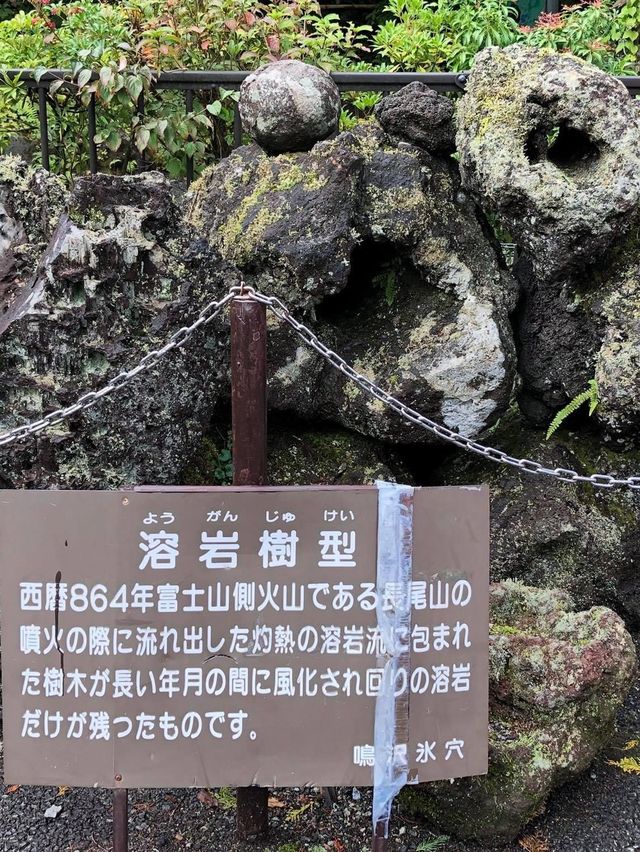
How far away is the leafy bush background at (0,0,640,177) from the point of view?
5012 mm

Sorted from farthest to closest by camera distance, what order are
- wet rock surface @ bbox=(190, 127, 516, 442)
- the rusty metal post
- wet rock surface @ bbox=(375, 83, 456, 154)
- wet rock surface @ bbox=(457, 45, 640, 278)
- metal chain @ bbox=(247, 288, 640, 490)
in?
wet rock surface @ bbox=(375, 83, 456, 154)
wet rock surface @ bbox=(190, 127, 516, 442)
wet rock surface @ bbox=(457, 45, 640, 278)
metal chain @ bbox=(247, 288, 640, 490)
the rusty metal post

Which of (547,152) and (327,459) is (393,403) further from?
(547,152)

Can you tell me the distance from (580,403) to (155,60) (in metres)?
3.59

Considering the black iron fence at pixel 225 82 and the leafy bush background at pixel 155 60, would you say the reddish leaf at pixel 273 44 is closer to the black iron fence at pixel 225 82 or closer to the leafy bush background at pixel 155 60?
the leafy bush background at pixel 155 60

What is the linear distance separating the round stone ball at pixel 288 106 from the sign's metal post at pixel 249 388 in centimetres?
177

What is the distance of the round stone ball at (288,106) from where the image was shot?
3.80 metres

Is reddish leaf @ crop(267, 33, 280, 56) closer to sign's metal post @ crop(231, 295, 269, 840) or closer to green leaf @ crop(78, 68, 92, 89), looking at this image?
green leaf @ crop(78, 68, 92, 89)

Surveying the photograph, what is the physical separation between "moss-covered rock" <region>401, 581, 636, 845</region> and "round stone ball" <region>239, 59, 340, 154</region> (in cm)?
Result: 257

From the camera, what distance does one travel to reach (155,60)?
16.8 feet

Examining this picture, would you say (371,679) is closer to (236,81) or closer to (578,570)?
(578,570)

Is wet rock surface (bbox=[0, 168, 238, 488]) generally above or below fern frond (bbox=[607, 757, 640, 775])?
above

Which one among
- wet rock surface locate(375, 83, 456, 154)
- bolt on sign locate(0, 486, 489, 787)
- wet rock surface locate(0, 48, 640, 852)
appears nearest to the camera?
bolt on sign locate(0, 486, 489, 787)

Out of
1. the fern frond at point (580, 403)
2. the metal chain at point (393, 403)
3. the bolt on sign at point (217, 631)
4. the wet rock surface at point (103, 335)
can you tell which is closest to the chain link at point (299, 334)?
the metal chain at point (393, 403)

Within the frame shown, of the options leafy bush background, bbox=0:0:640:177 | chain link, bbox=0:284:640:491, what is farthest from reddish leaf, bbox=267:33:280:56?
chain link, bbox=0:284:640:491
